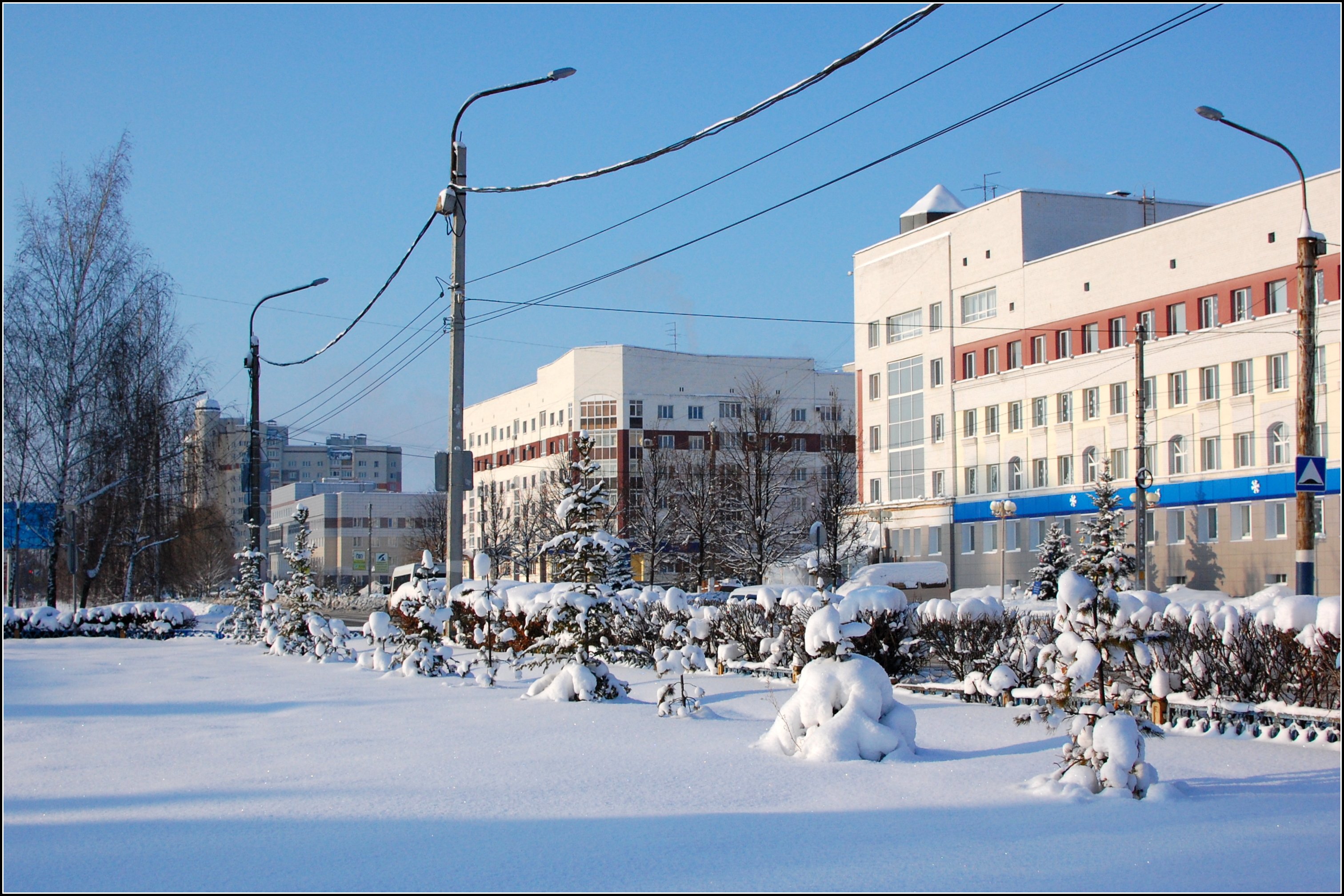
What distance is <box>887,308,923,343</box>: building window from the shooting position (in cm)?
5834

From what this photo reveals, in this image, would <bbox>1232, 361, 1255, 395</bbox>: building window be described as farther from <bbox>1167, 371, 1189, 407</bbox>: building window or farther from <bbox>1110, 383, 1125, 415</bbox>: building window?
<bbox>1110, 383, 1125, 415</bbox>: building window

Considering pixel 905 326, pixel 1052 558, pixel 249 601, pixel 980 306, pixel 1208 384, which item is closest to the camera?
pixel 249 601

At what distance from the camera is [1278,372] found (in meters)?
41.9

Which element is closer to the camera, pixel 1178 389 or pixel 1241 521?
pixel 1241 521

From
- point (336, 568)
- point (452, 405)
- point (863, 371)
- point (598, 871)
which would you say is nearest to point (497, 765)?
point (598, 871)

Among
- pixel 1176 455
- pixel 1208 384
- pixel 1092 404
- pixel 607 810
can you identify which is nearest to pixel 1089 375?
pixel 1092 404

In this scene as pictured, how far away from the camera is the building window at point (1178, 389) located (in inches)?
1794

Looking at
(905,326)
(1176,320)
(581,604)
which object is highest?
(905,326)

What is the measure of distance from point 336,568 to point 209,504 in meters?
81.2

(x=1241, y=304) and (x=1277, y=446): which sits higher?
(x=1241, y=304)

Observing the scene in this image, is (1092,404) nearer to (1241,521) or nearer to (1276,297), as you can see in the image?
(1241,521)

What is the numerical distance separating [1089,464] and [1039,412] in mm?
3854

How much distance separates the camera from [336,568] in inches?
4715

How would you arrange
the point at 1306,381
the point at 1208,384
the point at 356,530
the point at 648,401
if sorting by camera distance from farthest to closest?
the point at 356,530 < the point at 648,401 < the point at 1208,384 < the point at 1306,381
